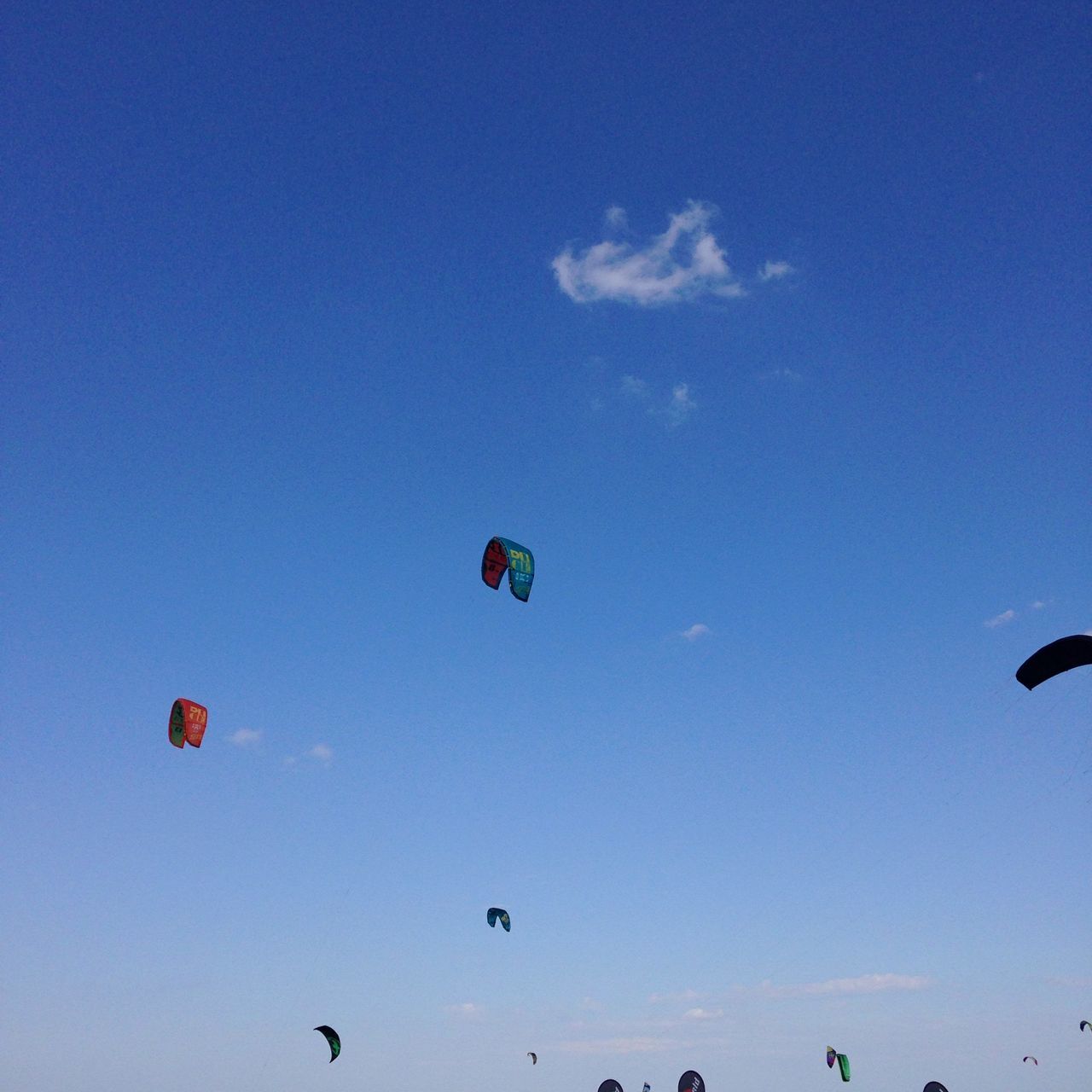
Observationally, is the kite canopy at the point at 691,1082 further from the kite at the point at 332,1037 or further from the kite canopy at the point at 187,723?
the kite canopy at the point at 187,723

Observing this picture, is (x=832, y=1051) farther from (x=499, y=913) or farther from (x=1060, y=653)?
(x=1060, y=653)

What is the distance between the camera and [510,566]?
117 ft

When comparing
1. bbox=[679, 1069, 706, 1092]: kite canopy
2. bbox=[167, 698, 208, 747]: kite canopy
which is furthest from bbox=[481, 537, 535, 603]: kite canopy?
bbox=[679, 1069, 706, 1092]: kite canopy

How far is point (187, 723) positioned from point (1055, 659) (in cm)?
3533

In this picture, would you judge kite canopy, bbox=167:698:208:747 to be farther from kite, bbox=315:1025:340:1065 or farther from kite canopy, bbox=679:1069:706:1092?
kite canopy, bbox=679:1069:706:1092

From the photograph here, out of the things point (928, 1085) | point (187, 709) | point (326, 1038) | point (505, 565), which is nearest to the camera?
point (505, 565)

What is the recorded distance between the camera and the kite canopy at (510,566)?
35781 millimetres

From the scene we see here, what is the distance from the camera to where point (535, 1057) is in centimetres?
7900

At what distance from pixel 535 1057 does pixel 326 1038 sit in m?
34.0

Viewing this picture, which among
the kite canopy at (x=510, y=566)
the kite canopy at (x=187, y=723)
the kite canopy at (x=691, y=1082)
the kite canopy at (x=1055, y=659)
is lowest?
the kite canopy at (x=691, y=1082)

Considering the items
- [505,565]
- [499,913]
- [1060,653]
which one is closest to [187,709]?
[505,565]

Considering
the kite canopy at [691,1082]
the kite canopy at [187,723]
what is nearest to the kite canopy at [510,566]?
the kite canopy at [187,723]

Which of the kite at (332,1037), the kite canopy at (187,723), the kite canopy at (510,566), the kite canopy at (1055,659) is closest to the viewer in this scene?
the kite canopy at (1055,659)

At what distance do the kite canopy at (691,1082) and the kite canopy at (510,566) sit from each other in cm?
2546
